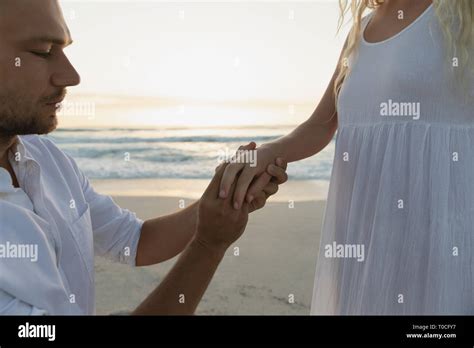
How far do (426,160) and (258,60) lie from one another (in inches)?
500

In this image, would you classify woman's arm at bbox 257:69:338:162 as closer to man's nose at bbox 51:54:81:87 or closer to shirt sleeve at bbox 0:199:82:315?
man's nose at bbox 51:54:81:87

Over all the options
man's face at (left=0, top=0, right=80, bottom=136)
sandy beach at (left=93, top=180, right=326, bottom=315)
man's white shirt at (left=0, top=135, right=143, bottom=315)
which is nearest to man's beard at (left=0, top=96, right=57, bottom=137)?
man's face at (left=0, top=0, right=80, bottom=136)

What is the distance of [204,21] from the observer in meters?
14.4

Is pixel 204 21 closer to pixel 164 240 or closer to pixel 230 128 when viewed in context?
pixel 230 128

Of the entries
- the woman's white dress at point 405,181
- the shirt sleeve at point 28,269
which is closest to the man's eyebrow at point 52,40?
the shirt sleeve at point 28,269

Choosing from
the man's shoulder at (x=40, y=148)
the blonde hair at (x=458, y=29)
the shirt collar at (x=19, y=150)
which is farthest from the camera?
the man's shoulder at (x=40, y=148)

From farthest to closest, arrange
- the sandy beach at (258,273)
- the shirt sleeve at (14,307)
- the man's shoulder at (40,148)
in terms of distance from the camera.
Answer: the sandy beach at (258,273) < the man's shoulder at (40,148) < the shirt sleeve at (14,307)

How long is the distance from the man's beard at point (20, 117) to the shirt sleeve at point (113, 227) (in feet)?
1.37

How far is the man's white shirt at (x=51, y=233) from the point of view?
159 cm

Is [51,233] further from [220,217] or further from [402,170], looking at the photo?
[402,170]

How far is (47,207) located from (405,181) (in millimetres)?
1083

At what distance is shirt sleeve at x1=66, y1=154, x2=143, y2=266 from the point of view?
2.25 m

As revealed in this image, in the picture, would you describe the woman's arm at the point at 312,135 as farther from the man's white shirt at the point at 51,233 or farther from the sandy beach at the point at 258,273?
the sandy beach at the point at 258,273

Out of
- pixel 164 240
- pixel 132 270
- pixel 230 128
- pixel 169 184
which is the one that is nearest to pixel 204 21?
pixel 230 128
